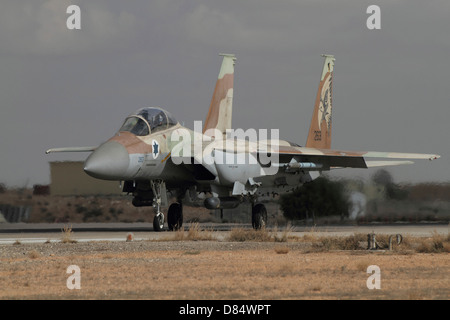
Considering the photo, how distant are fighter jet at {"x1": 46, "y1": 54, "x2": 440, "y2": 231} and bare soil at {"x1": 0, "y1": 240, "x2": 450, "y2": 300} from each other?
447 cm

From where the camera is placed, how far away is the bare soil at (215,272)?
11211 millimetres

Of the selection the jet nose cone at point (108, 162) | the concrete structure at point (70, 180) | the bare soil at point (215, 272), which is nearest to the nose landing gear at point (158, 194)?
the jet nose cone at point (108, 162)

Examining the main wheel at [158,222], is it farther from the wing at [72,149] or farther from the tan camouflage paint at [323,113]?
the tan camouflage paint at [323,113]

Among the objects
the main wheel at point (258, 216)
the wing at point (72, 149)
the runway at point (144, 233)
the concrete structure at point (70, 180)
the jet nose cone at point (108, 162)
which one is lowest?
the runway at point (144, 233)

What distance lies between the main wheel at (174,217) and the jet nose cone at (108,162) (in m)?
3.78

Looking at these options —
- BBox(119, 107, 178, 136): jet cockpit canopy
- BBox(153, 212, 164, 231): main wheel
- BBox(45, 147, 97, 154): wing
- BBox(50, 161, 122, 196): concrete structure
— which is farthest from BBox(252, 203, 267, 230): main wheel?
BBox(50, 161, 122, 196): concrete structure

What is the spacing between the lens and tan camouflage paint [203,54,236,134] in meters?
29.9

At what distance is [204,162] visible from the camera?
81.3 feet

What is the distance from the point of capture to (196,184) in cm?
2647

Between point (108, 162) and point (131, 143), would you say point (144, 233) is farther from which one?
point (108, 162)
